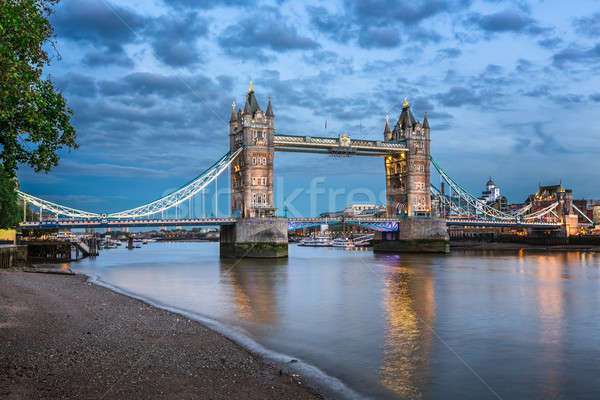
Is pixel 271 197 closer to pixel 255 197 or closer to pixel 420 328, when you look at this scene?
pixel 255 197

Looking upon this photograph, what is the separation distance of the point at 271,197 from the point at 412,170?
54.3 ft

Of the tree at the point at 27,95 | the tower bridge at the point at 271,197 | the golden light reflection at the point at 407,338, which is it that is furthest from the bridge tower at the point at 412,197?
the tree at the point at 27,95

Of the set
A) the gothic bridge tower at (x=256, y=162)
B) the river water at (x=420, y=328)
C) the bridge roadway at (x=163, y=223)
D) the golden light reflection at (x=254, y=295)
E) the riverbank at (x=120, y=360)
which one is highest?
the gothic bridge tower at (x=256, y=162)

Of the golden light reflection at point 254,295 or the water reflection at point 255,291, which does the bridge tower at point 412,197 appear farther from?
the golden light reflection at point 254,295

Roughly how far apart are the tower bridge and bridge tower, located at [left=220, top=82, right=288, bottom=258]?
0.08 meters

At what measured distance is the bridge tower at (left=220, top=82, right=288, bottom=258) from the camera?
134ft

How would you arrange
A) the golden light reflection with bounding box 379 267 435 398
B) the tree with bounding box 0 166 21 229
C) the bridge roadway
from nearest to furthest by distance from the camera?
1. the golden light reflection with bounding box 379 267 435 398
2. the tree with bounding box 0 166 21 229
3. the bridge roadway

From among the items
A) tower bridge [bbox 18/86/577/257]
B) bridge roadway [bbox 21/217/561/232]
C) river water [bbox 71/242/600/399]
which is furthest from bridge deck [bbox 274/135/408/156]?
river water [bbox 71/242/600/399]

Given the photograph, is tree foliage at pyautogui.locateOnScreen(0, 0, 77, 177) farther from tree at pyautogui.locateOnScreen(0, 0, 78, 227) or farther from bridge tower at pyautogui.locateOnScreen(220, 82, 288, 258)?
bridge tower at pyautogui.locateOnScreen(220, 82, 288, 258)

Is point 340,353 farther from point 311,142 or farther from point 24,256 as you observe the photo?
point 311,142

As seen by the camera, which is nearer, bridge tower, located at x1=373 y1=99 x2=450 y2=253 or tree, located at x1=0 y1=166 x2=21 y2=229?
tree, located at x1=0 y1=166 x2=21 y2=229

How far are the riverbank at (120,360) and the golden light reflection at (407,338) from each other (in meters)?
1.77

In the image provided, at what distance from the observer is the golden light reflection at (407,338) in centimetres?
859

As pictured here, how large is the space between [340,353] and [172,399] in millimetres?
4802
